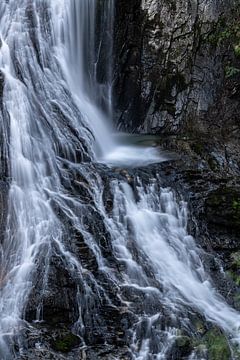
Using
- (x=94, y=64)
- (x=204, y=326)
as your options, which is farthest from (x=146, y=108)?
(x=204, y=326)

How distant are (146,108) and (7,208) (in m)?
5.58

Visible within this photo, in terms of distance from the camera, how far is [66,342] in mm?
5887

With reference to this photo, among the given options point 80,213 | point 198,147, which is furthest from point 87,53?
point 80,213

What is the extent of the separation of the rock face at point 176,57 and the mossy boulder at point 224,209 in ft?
9.92

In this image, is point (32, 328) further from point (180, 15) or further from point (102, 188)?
point (180, 15)

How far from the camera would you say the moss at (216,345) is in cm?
593

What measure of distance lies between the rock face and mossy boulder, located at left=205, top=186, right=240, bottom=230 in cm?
302

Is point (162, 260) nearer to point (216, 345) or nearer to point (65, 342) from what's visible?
point (216, 345)

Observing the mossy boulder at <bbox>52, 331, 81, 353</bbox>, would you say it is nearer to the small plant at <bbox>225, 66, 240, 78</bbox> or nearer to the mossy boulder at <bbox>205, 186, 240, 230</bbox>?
the mossy boulder at <bbox>205, 186, 240, 230</bbox>

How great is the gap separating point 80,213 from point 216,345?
308 centimetres

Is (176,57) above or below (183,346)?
above

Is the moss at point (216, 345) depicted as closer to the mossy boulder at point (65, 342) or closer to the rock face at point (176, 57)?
the mossy boulder at point (65, 342)

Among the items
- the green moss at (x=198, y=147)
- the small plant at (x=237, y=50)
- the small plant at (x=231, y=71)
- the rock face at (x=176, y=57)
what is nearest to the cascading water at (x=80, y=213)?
the rock face at (x=176, y=57)

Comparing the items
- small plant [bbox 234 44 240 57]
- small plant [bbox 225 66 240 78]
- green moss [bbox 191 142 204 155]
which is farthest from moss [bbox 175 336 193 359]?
small plant [bbox 234 44 240 57]
